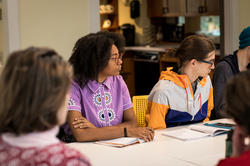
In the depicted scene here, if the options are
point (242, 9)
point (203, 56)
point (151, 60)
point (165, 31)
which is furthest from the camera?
point (165, 31)

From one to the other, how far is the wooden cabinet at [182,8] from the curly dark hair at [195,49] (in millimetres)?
3050

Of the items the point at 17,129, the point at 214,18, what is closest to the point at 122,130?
the point at 17,129

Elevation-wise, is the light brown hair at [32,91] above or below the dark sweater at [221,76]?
above

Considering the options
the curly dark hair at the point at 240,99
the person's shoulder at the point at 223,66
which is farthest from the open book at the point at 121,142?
the person's shoulder at the point at 223,66

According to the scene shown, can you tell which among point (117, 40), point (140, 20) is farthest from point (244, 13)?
point (140, 20)

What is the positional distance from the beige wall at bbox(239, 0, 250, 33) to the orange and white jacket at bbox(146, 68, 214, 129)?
1.87 metres

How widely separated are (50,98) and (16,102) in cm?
10

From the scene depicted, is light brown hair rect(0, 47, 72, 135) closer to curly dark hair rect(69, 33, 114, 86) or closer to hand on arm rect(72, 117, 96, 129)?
hand on arm rect(72, 117, 96, 129)

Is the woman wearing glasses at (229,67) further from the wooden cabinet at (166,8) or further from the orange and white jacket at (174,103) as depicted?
the wooden cabinet at (166,8)

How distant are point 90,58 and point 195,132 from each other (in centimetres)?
80

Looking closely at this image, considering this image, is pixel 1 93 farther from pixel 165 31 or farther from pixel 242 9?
pixel 165 31

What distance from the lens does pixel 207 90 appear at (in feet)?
10.1

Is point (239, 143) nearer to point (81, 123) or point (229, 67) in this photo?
point (81, 123)

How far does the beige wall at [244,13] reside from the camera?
4.53 metres
